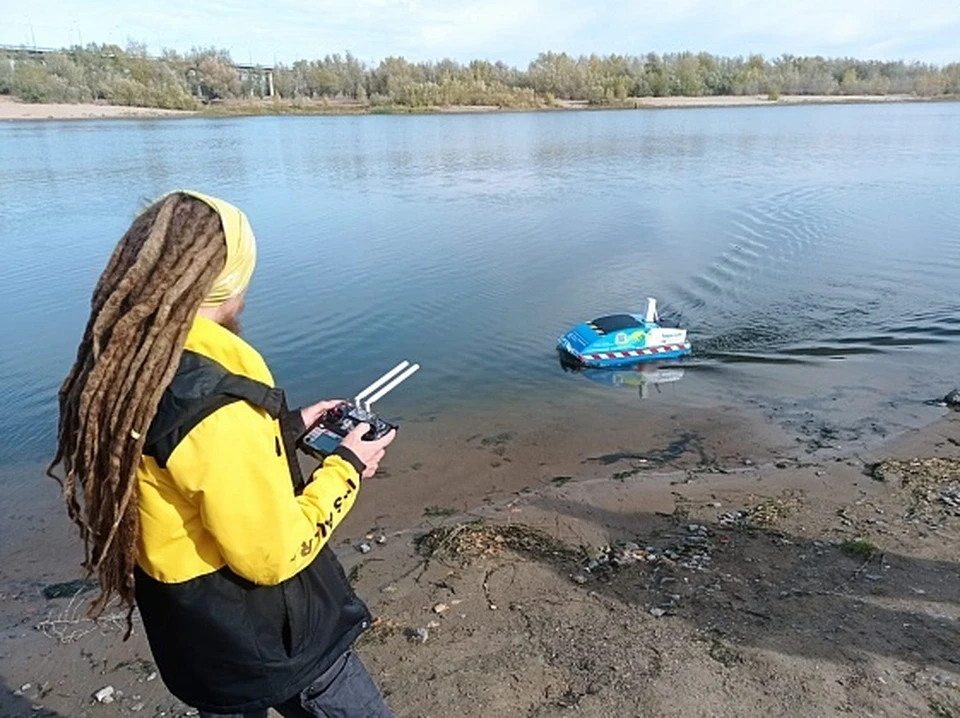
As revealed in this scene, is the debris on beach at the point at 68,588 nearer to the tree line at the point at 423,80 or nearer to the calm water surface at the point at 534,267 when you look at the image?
the calm water surface at the point at 534,267

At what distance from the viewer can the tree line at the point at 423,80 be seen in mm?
95812

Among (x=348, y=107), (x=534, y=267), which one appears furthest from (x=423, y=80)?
(x=534, y=267)

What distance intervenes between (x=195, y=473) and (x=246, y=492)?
145mm

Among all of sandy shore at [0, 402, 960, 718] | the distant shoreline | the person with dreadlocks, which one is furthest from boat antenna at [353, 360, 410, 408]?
the distant shoreline

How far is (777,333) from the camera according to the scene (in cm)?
1652

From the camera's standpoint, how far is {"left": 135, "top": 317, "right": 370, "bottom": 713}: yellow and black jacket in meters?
2.08

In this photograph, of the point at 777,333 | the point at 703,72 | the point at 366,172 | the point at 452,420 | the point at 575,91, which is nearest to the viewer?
the point at 452,420

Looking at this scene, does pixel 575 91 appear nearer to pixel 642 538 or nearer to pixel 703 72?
pixel 703 72

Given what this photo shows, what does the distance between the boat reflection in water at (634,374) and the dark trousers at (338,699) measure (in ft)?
36.4

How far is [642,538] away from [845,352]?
32.7ft

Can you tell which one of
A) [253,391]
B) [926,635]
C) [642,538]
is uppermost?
[253,391]

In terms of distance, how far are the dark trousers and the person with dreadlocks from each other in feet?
0.30

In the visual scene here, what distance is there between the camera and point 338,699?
2.69m

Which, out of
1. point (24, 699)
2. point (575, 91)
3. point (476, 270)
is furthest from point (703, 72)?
point (24, 699)
